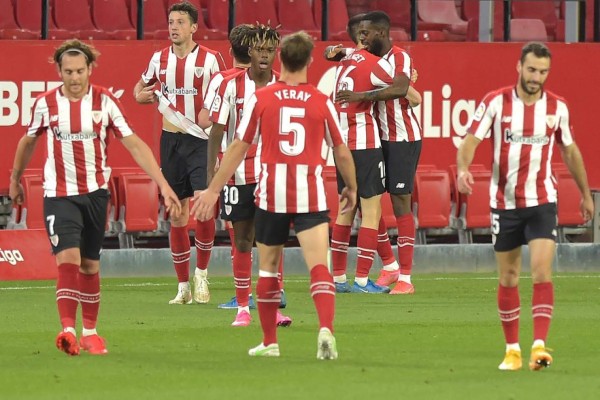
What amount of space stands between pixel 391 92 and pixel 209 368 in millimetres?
5446

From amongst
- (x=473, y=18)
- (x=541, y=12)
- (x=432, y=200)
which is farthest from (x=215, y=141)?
(x=541, y=12)

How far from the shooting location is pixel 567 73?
19.7 meters

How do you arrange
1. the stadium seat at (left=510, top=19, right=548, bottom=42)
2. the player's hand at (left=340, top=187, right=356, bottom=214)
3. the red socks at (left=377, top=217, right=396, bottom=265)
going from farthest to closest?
the stadium seat at (left=510, top=19, right=548, bottom=42)
the red socks at (left=377, top=217, right=396, bottom=265)
the player's hand at (left=340, top=187, right=356, bottom=214)

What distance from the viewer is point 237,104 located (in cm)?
1225

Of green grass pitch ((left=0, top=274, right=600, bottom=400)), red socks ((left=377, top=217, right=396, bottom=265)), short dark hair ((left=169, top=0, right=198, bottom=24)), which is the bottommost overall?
green grass pitch ((left=0, top=274, right=600, bottom=400))

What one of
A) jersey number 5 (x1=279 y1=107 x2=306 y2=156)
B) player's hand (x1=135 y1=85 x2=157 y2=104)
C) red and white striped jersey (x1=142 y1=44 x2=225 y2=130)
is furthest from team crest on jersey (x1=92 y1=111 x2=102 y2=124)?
red and white striped jersey (x1=142 y1=44 x2=225 y2=130)

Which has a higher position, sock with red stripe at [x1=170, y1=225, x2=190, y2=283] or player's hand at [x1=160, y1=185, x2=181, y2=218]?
player's hand at [x1=160, y1=185, x2=181, y2=218]

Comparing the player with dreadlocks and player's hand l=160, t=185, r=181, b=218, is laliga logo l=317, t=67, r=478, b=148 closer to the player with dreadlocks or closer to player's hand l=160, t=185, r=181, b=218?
the player with dreadlocks

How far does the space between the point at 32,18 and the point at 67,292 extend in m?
9.03

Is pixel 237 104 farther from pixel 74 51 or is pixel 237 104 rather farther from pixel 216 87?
pixel 74 51

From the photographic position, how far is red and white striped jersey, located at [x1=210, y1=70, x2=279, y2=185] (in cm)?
1203

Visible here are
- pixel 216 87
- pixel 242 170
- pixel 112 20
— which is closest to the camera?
pixel 242 170

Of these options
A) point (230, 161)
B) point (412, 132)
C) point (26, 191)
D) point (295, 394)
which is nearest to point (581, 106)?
point (412, 132)

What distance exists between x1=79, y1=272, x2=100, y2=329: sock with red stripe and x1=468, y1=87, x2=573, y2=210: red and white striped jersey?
2.65 metres
